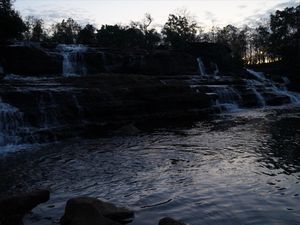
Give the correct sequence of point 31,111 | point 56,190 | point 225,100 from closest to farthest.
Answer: point 56,190
point 31,111
point 225,100

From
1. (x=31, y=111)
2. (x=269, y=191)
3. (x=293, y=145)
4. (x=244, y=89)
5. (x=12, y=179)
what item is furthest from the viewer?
(x=244, y=89)

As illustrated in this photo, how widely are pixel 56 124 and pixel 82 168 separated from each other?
9.43 metres

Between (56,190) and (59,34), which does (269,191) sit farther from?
(59,34)

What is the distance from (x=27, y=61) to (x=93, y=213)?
104 feet

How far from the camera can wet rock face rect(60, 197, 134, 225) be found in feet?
28.9

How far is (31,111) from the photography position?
76.8 feet

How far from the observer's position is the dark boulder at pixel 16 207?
379 inches

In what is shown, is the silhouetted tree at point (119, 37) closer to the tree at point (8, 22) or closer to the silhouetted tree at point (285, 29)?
the silhouetted tree at point (285, 29)

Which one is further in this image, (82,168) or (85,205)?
(82,168)

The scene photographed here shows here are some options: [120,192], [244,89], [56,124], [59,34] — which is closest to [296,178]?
[120,192]

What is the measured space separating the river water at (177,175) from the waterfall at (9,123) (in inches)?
90.5

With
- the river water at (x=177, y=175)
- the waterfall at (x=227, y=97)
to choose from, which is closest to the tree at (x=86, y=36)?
the waterfall at (x=227, y=97)

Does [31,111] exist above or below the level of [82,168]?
above

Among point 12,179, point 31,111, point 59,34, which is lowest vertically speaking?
point 12,179
